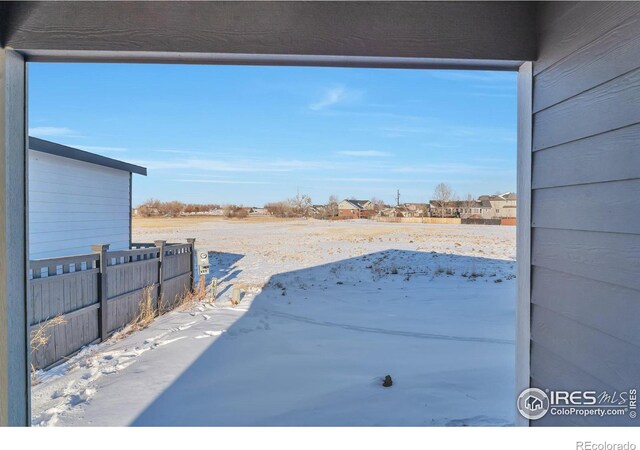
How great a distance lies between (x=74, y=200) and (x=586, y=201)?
22.0 ft

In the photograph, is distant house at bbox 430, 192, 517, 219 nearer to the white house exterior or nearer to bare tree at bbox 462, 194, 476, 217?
bare tree at bbox 462, 194, 476, 217

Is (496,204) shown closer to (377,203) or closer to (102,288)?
(377,203)

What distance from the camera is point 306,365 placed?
3670 mm

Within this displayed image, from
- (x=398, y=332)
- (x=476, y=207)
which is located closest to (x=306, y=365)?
(x=398, y=332)

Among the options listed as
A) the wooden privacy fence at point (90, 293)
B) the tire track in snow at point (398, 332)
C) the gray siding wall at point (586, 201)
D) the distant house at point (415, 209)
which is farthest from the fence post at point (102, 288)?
the distant house at point (415, 209)

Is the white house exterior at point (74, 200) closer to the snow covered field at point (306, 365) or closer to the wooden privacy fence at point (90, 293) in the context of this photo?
the wooden privacy fence at point (90, 293)

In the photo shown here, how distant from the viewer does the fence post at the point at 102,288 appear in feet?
15.0

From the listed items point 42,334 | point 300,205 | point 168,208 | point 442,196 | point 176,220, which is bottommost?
point 42,334

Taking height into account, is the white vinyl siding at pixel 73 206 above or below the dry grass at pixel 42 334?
above

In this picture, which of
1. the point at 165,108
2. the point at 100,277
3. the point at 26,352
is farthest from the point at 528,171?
the point at 165,108

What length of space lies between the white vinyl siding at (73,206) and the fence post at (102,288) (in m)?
1.26

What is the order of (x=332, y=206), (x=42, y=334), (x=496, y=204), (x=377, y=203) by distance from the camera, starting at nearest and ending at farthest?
1. (x=42, y=334)
2. (x=496, y=204)
3. (x=332, y=206)
4. (x=377, y=203)

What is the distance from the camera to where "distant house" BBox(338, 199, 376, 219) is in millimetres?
45500

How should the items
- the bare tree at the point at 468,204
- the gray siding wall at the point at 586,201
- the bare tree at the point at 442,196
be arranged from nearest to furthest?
the gray siding wall at the point at 586,201, the bare tree at the point at 442,196, the bare tree at the point at 468,204
